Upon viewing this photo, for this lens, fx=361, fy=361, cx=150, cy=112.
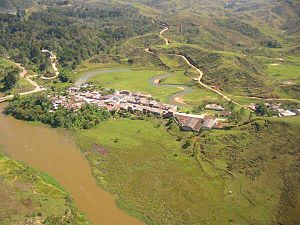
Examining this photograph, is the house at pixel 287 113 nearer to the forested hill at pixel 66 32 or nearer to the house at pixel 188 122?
the house at pixel 188 122

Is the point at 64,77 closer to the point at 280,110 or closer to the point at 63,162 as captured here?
the point at 63,162

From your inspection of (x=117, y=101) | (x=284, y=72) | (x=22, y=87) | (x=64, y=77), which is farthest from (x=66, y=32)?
(x=284, y=72)

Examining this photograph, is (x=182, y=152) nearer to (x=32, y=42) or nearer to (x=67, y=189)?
(x=67, y=189)

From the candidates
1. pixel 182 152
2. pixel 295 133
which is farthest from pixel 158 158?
pixel 295 133

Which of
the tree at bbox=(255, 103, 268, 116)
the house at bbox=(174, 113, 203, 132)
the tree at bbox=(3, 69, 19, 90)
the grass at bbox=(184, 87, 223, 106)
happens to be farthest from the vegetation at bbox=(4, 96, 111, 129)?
the tree at bbox=(255, 103, 268, 116)

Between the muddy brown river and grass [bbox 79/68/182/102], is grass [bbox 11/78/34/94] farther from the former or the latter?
grass [bbox 79/68/182/102]
